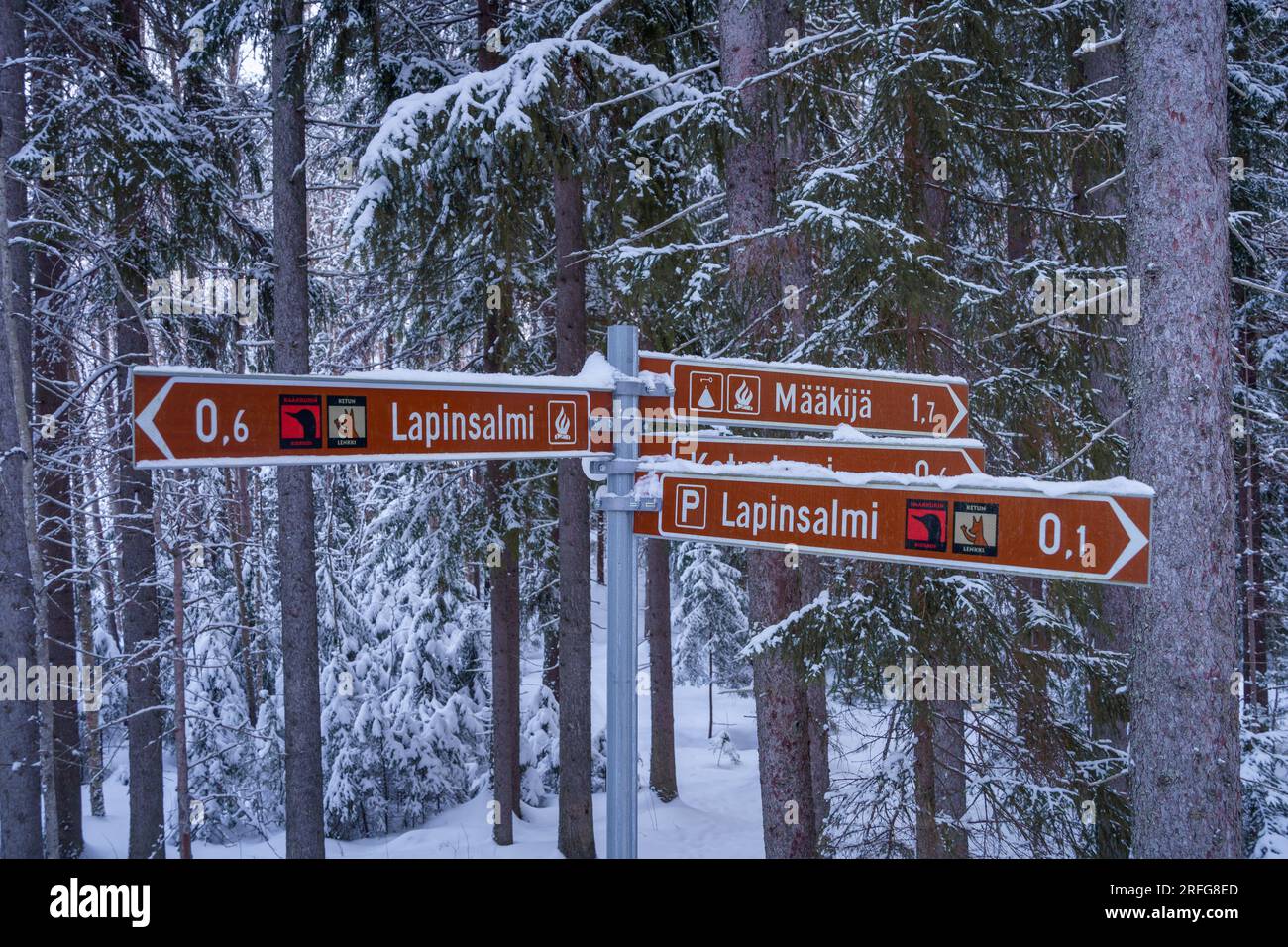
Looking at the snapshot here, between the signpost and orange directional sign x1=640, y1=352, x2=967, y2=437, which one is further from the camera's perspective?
orange directional sign x1=640, y1=352, x2=967, y2=437

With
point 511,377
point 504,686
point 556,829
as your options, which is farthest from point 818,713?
point 511,377

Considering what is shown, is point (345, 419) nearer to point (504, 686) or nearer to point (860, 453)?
point (860, 453)

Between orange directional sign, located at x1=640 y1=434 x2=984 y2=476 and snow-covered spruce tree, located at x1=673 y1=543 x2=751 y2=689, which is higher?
orange directional sign, located at x1=640 y1=434 x2=984 y2=476

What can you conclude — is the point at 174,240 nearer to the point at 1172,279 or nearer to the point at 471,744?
the point at 1172,279

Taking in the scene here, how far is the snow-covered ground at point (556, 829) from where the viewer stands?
14930mm

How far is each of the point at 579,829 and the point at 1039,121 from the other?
10399 millimetres

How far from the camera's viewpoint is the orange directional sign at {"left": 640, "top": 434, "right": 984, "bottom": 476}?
3955 millimetres

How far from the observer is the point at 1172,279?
444 centimetres

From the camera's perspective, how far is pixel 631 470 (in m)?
3.25

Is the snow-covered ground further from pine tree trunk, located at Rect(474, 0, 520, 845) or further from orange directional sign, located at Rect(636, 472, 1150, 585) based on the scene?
orange directional sign, located at Rect(636, 472, 1150, 585)

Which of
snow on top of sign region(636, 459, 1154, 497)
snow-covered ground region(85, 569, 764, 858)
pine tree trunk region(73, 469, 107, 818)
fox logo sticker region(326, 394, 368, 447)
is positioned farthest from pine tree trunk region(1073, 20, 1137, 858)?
pine tree trunk region(73, 469, 107, 818)

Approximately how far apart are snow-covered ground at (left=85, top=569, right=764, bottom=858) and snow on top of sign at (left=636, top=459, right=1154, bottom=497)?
10863mm

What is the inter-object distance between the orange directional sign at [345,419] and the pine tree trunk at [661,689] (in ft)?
47.8

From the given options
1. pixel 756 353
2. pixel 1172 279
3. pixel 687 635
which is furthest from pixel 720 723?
pixel 1172 279
